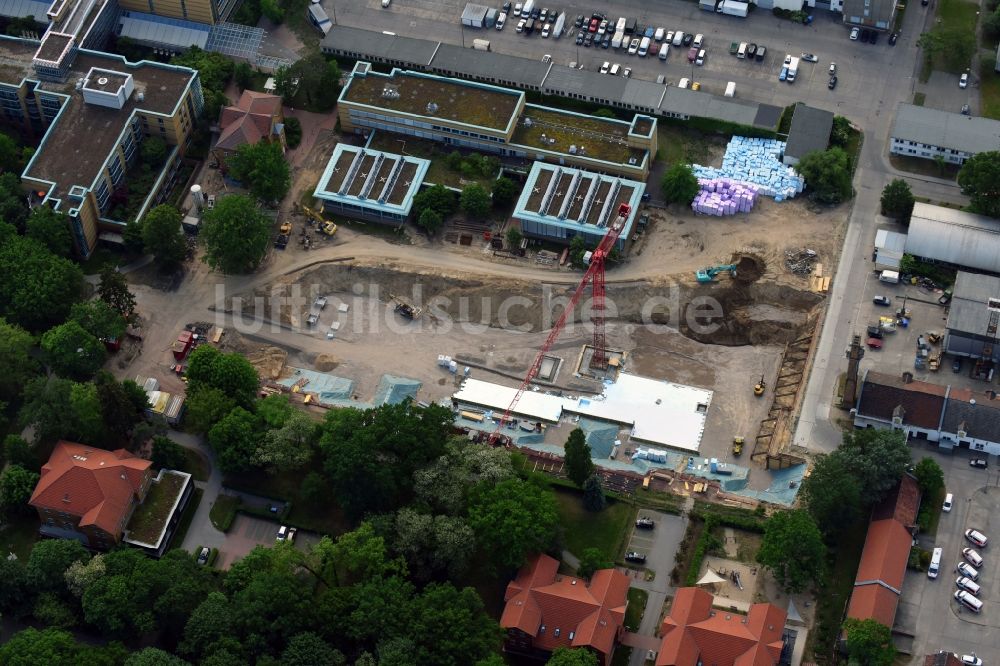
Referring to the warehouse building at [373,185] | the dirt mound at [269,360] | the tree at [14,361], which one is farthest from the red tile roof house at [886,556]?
the tree at [14,361]

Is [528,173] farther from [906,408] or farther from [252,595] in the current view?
[252,595]

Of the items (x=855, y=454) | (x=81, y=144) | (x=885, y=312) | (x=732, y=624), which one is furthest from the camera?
(x=81, y=144)

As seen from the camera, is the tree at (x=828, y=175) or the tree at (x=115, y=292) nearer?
the tree at (x=115, y=292)

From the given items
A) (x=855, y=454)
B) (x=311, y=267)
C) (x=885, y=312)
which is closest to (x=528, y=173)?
(x=311, y=267)

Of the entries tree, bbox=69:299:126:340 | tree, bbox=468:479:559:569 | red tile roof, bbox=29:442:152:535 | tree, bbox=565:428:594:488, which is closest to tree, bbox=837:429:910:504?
tree, bbox=565:428:594:488

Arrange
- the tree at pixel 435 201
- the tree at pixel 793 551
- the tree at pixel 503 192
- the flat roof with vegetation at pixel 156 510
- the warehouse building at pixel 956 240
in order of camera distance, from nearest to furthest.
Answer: the tree at pixel 793 551, the flat roof with vegetation at pixel 156 510, the warehouse building at pixel 956 240, the tree at pixel 435 201, the tree at pixel 503 192

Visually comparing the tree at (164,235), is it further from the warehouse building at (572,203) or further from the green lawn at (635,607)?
the green lawn at (635,607)

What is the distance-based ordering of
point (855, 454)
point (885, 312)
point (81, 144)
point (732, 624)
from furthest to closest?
point (81, 144)
point (885, 312)
point (855, 454)
point (732, 624)
